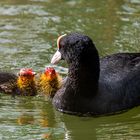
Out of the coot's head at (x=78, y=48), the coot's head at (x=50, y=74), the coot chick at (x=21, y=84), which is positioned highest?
the coot's head at (x=78, y=48)

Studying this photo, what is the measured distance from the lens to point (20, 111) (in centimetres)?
913

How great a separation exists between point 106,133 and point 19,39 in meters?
3.55

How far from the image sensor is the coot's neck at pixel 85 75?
8.74 metres

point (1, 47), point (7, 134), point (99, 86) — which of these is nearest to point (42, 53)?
point (1, 47)

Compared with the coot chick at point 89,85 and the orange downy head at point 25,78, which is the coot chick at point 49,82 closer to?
the orange downy head at point 25,78

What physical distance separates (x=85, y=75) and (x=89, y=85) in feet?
0.43

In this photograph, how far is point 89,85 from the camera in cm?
886

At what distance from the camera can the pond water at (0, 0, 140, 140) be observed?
8.45 meters

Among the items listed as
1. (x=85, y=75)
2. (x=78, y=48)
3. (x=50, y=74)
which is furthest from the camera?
(x=50, y=74)

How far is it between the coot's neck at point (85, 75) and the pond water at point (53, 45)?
0.34m

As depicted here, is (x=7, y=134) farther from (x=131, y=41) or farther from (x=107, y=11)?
(x=107, y=11)

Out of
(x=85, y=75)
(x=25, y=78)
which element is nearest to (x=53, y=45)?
(x=25, y=78)

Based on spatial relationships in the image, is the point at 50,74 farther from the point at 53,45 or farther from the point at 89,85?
the point at 53,45

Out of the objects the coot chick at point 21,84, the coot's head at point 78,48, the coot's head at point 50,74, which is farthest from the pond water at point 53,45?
the coot's head at point 78,48
